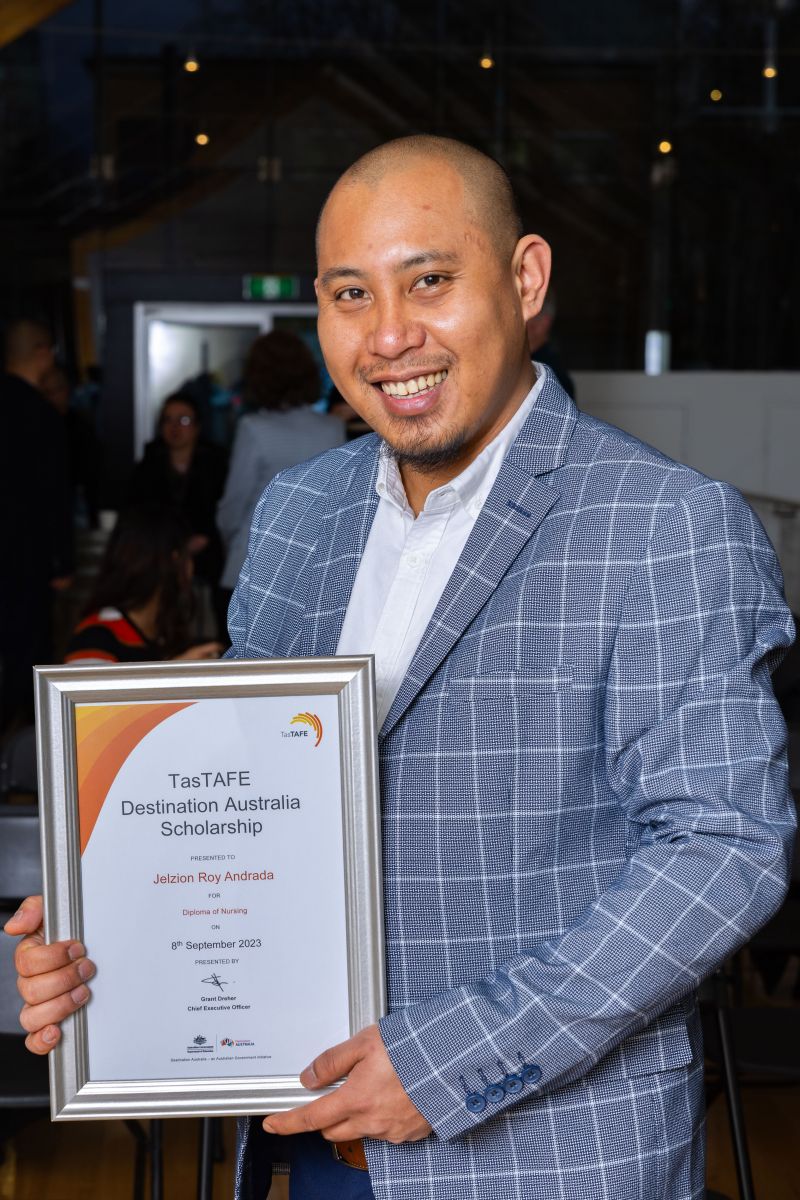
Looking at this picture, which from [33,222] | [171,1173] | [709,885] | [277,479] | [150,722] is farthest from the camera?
[33,222]

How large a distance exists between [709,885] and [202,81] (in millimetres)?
10602

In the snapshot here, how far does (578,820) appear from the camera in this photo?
1399 millimetres

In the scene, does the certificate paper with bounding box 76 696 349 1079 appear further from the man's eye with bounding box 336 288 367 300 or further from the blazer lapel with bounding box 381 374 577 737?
the man's eye with bounding box 336 288 367 300

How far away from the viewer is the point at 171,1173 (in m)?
3.56

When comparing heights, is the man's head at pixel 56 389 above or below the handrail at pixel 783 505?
above

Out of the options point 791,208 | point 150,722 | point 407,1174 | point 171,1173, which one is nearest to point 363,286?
point 150,722

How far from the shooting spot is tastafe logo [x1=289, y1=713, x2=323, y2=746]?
1.39m

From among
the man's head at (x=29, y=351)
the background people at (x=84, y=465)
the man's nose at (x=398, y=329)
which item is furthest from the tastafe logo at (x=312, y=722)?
the background people at (x=84, y=465)

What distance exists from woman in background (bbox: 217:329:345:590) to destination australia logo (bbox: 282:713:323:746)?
172 inches

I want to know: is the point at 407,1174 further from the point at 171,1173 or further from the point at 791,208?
the point at 791,208

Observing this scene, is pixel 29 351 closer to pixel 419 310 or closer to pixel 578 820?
pixel 419 310

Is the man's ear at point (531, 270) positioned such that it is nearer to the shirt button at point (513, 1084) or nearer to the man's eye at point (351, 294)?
the man's eye at point (351, 294)

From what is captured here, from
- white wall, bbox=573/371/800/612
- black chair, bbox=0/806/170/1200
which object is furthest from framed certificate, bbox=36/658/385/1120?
white wall, bbox=573/371/800/612

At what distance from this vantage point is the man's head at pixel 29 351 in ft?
20.3
